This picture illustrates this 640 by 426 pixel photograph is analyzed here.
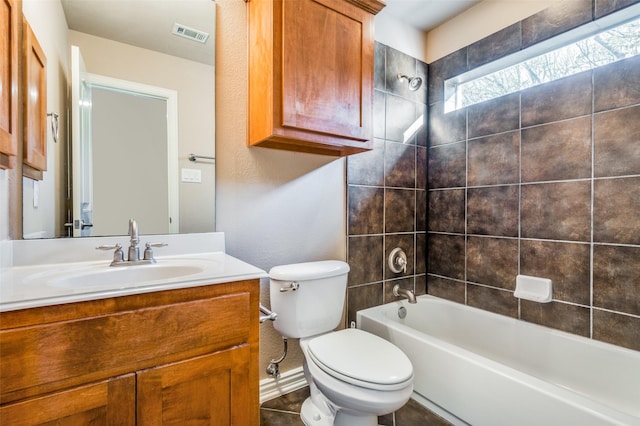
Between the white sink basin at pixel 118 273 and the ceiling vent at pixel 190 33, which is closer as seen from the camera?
the white sink basin at pixel 118 273

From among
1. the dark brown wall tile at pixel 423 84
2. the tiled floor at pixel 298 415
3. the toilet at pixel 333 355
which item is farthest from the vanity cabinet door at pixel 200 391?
the dark brown wall tile at pixel 423 84

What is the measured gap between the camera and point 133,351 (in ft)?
2.82

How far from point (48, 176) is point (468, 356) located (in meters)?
1.97

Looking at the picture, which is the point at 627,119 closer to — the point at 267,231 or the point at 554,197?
the point at 554,197

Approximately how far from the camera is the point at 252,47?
60.7 inches

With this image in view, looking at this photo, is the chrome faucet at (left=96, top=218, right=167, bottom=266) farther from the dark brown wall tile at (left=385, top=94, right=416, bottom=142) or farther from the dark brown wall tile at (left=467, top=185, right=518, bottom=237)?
the dark brown wall tile at (left=467, top=185, right=518, bottom=237)

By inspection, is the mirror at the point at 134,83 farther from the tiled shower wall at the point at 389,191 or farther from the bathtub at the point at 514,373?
the bathtub at the point at 514,373

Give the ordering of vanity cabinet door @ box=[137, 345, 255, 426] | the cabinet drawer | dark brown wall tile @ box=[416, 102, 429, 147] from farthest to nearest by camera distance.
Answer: dark brown wall tile @ box=[416, 102, 429, 147], vanity cabinet door @ box=[137, 345, 255, 426], the cabinet drawer

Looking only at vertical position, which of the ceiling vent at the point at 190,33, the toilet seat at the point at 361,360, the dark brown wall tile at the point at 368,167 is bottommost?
the toilet seat at the point at 361,360

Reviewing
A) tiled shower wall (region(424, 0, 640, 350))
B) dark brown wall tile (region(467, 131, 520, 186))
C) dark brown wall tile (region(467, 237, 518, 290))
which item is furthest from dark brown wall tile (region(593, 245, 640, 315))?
dark brown wall tile (region(467, 131, 520, 186))

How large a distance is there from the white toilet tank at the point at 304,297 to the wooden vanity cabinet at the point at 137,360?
1.39 feet

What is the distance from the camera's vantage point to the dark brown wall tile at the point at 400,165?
217 cm

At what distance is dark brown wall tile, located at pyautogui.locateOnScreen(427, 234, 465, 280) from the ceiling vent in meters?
1.99

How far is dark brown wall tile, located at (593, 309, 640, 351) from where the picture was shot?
146 centimetres
